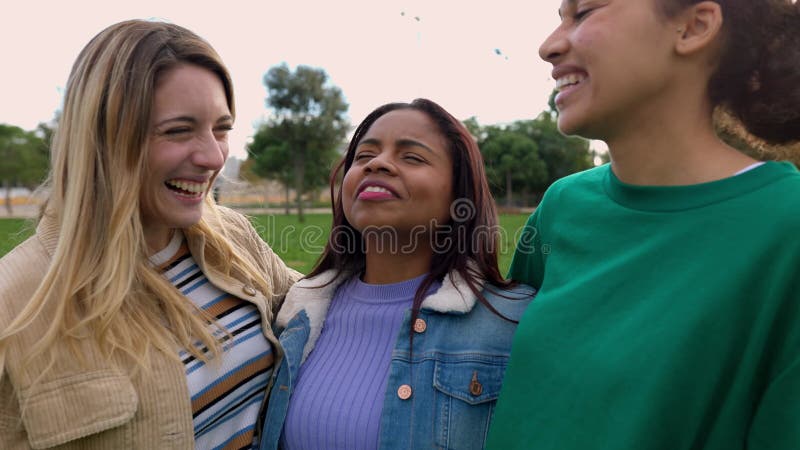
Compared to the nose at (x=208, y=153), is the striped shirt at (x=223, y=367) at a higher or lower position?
lower

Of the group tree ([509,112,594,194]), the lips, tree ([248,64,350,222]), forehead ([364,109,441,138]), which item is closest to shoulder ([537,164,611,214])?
forehead ([364,109,441,138])

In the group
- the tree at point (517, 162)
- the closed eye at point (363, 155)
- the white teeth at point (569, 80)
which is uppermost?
the white teeth at point (569, 80)

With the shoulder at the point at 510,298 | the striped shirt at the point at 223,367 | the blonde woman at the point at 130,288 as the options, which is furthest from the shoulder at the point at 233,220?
the shoulder at the point at 510,298

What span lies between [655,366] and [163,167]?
1.96 metres

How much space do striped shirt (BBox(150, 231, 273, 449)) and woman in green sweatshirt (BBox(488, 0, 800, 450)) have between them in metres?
1.14

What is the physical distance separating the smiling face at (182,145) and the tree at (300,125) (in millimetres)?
30874

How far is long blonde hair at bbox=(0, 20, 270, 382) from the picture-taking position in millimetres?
2287

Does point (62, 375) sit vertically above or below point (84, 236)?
below

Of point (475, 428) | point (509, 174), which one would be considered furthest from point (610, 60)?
point (509, 174)

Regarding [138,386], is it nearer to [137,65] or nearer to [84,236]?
[84,236]

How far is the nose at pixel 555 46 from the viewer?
192 centimetres

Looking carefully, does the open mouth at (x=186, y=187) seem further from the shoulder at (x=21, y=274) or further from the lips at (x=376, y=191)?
the lips at (x=376, y=191)

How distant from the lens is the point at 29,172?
2116 inches

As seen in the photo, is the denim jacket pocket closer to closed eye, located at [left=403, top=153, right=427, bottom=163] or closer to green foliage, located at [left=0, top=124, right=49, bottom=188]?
closed eye, located at [left=403, top=153, right=427, bottom=163]
